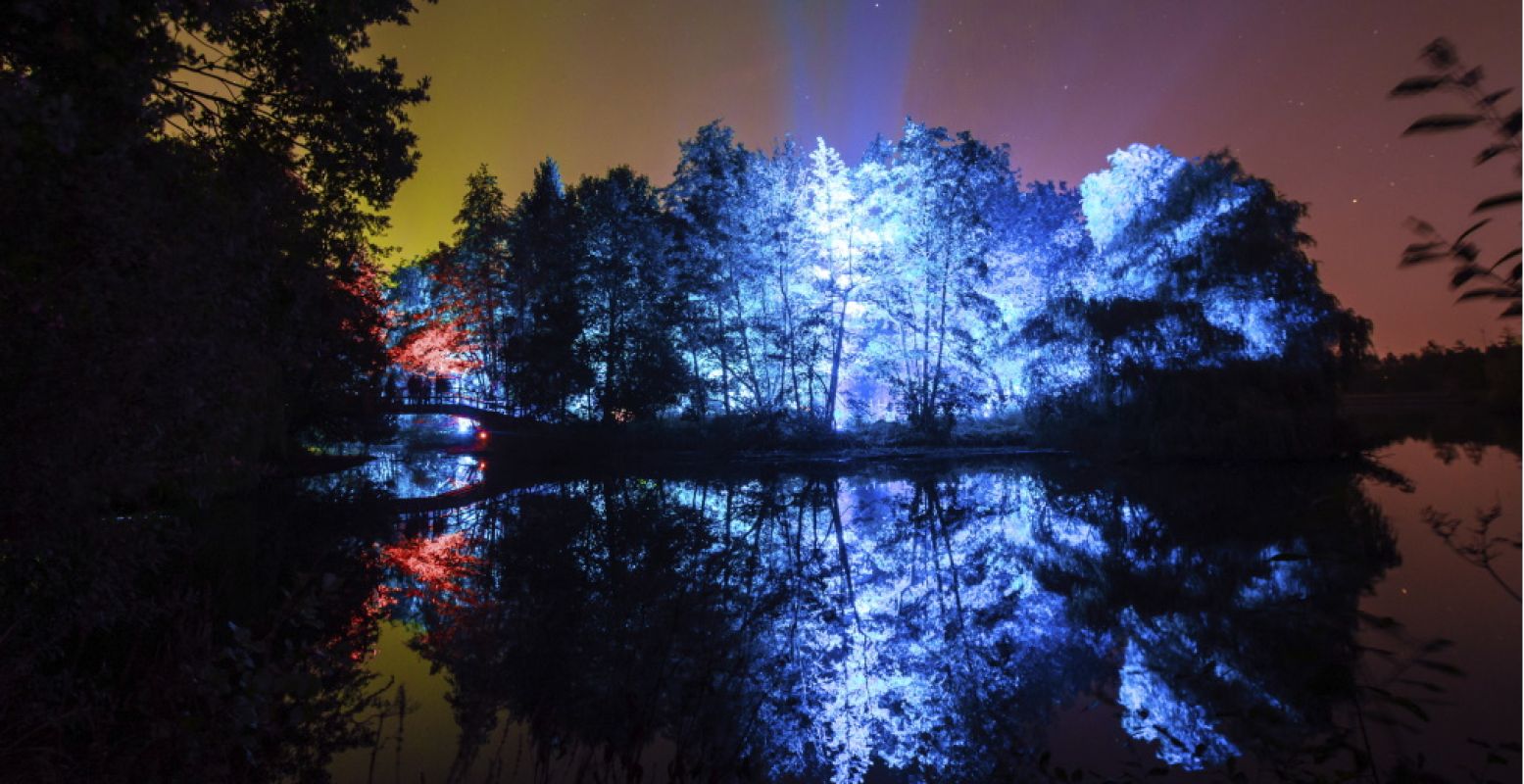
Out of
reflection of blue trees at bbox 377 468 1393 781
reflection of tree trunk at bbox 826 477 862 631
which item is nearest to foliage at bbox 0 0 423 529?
reflection of blue trees at bbox 377 468 1393 781

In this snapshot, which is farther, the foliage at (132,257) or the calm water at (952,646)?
the calm water at (952,646)

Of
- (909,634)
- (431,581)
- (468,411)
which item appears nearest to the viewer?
(909,634)

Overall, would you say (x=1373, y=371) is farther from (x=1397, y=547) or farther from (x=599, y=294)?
(x=599, y=294)

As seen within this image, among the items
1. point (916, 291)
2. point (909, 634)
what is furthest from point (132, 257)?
point (916, 291)

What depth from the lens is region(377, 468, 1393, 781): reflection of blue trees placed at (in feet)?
15.6

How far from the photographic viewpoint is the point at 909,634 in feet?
23.0

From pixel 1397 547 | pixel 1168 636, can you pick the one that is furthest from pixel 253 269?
pixel 1397 547

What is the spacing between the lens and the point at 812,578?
361 inches

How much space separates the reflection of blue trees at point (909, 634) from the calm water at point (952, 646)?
0.11 ft

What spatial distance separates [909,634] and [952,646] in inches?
19.2

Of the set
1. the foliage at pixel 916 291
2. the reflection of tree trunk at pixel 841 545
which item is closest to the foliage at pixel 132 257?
the reflection of tree trunk at pixel 841 545

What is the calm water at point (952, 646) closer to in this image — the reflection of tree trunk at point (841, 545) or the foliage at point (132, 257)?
the reflection of tree trunk at point (841, 545)

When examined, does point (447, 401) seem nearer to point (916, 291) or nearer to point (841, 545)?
point (916, 291)

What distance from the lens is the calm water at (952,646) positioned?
14.4ft
